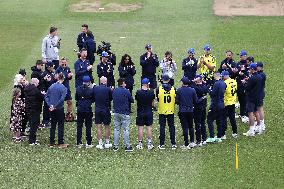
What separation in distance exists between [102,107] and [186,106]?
247 cm

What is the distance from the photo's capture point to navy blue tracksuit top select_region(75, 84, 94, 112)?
70.3 ft

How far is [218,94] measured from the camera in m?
21.8

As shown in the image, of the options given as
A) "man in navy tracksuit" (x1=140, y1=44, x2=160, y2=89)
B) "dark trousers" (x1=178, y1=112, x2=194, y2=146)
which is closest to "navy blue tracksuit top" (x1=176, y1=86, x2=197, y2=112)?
"dark trousers" (x1=178, y1=112, x2=194, y2=146)

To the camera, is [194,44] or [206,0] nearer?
[194,44]

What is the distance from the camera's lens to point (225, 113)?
72.7 ft

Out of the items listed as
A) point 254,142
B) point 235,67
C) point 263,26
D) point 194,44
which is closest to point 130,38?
point 194,44

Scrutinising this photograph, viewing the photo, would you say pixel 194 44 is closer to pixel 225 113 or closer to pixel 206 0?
pixel 206 0

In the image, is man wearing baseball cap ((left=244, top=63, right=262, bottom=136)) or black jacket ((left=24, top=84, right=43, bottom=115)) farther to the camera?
man wearing baseball cap ((left=244, top=63, right=262, bottom=136))

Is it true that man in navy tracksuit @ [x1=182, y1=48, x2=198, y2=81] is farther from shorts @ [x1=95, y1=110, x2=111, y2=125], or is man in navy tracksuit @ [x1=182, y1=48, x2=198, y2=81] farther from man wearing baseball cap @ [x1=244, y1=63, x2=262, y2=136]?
shorts @ [x1=95, y1=110, x2=111, y2=125]

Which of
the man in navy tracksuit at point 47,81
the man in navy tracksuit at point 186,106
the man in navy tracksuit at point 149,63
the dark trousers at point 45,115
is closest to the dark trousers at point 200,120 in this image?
the man in navy tracksuit at point 186,106

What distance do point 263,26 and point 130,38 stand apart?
6606mm

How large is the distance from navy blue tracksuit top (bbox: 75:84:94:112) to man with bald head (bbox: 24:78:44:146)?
4.12 ft

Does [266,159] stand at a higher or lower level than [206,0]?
lower

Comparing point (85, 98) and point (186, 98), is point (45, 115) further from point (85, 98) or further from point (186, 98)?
point (186, 98)
